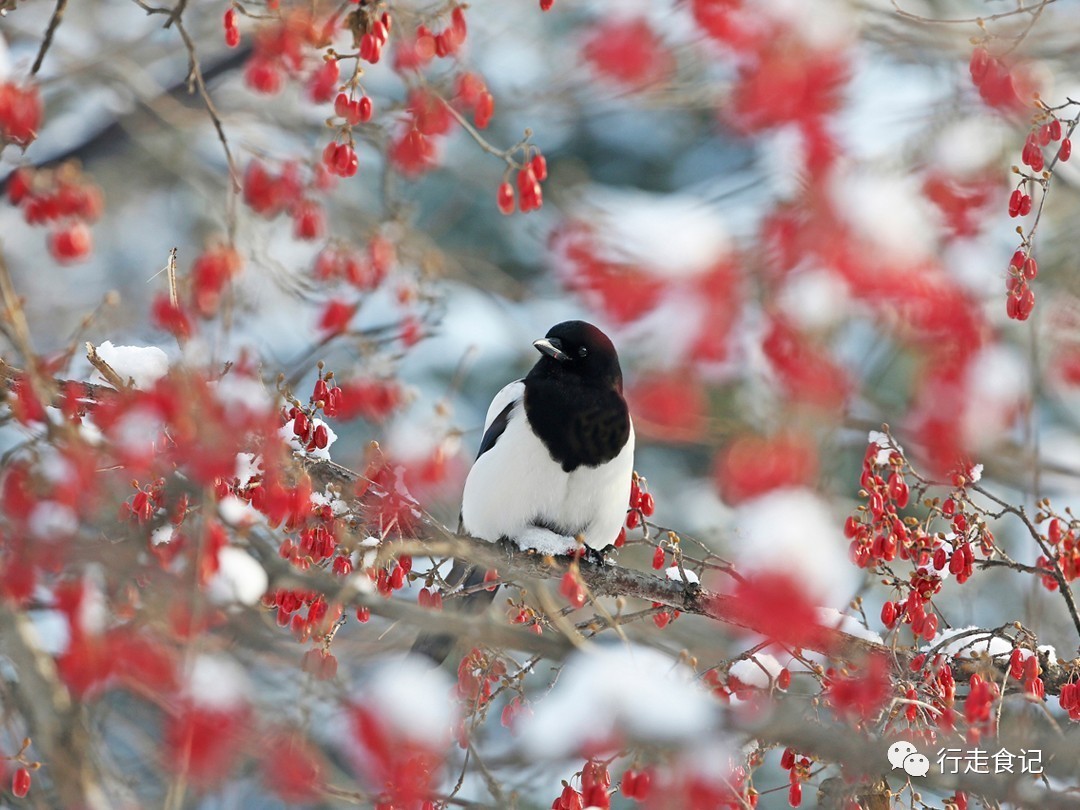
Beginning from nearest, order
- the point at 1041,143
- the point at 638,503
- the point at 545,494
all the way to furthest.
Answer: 1. the point at 1041,143
2. the point at 638,503
3. the point at 545,494

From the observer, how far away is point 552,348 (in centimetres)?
438

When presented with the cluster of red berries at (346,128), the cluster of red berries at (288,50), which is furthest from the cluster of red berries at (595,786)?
the cluster of red berries at (288,50)

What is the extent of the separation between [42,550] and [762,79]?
4.66ft

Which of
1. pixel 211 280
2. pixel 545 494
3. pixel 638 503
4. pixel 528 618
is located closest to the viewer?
pixel 211 280

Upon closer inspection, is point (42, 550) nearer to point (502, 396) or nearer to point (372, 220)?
point (502, 396)

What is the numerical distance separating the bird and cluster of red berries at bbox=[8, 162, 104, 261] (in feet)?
5.83

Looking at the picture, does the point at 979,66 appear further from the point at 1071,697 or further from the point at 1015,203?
the point at 1071,697

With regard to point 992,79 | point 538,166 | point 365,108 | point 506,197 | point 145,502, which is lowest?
point 145,502

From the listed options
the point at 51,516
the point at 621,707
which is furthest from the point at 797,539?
the point at 51,516

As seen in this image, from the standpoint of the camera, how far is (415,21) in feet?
10.6

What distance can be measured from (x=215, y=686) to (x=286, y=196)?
2207 mm

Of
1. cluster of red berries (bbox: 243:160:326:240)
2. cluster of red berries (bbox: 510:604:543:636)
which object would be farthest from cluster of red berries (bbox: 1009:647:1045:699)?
cluster of red berries (bbox: 243:160:326:240)

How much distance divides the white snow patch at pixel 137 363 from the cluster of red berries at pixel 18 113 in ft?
1.80

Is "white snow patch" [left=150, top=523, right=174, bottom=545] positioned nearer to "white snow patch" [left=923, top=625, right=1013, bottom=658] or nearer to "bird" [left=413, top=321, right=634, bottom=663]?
"bird" [left=413, top=321, right=634, bottom=663]
